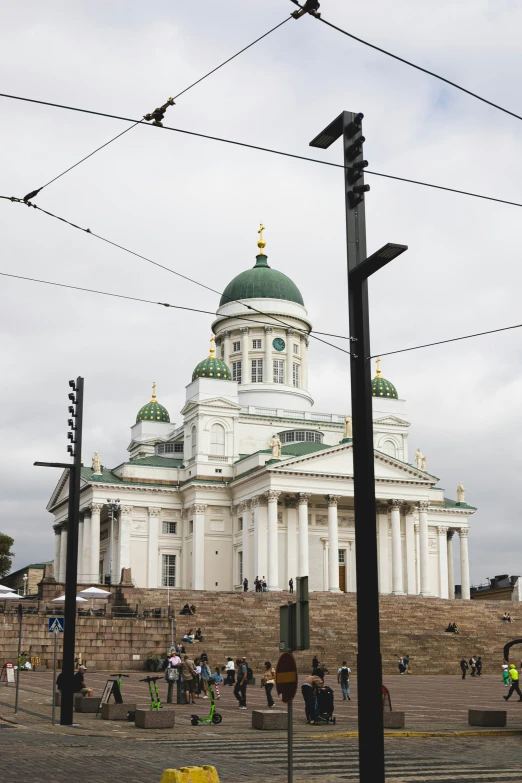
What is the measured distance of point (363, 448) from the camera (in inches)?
486

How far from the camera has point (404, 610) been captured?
62.0 metres

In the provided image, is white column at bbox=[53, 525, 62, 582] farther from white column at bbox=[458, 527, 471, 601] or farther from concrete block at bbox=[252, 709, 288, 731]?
concrete block at bbox=[252, 709, 288, 731]

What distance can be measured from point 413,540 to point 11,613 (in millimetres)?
35957

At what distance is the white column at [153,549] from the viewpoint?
7562cm

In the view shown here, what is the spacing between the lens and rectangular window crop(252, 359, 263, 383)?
284 ft

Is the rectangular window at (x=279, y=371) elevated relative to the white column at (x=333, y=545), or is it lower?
elevated

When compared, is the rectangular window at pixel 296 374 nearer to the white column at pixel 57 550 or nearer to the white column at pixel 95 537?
the white column at pixel 95 537

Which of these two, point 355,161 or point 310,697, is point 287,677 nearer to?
point 355,161

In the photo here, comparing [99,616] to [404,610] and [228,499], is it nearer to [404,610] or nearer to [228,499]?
[404,610]

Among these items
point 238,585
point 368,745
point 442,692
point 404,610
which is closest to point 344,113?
point 368,745

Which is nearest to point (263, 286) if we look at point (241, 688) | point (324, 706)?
point (241, 688)

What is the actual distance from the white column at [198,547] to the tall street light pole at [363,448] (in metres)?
62.1

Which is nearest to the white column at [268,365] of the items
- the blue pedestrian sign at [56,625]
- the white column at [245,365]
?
the white column at [245,365]

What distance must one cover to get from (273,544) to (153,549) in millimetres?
11021
